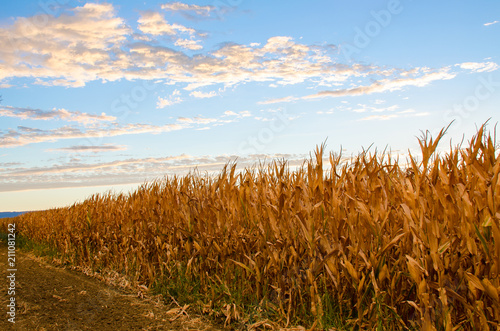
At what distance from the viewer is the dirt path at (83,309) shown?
4.13 m

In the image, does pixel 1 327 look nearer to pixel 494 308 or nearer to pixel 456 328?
pixel 456 328

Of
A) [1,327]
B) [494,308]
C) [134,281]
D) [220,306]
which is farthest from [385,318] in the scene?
[1,327]

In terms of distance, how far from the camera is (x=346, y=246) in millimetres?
3215

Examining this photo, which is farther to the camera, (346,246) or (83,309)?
(83,309)

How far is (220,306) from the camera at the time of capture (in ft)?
13.5

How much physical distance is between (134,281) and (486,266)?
452 centimetres

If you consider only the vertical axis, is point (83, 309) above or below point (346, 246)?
below

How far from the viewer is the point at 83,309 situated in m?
4.66

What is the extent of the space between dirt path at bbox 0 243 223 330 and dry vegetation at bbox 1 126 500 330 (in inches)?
11.9

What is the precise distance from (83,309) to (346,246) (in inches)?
135

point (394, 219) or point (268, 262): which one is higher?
point (394, 219)

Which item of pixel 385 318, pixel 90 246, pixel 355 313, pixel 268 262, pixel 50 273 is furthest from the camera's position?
pixel 90 246

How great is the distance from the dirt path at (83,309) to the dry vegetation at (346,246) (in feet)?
0.99

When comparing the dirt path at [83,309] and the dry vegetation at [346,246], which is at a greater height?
the dry vegetation at [346,246]
